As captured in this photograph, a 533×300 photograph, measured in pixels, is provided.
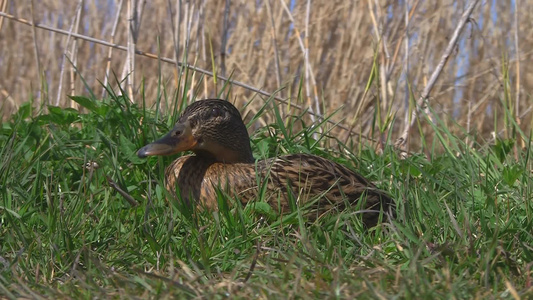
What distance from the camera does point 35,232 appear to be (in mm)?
2775

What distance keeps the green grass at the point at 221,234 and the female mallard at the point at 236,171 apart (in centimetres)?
12

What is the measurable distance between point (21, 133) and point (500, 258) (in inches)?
87.1

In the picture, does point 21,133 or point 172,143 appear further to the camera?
point 21,133

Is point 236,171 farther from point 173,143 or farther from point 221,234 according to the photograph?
point 221,234

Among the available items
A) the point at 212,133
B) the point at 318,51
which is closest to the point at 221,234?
the point at 212,133

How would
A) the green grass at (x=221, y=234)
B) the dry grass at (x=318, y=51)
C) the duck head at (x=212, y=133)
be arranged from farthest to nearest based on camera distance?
1. the dry grass at (x=318, y=51)
2. the duck head at (x=212, y=133)
3. the green grass at (x=221, y=234)

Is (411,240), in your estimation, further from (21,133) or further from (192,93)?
(192,93)

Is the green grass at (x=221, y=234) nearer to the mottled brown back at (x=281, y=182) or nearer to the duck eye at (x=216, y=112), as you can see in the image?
the mottled brown back at (x=281, y=182)

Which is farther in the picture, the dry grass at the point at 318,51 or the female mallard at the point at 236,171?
the dry grass at the point at 318,51

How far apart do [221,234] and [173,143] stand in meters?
0.59

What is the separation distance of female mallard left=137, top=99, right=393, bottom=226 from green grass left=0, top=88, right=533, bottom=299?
12cm

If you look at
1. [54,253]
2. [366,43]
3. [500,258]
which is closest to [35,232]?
[54,253]

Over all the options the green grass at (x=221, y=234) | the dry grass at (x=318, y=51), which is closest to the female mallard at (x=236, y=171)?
the green grass at (x=221, y=234)

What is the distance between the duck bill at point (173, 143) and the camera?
3.16 m
